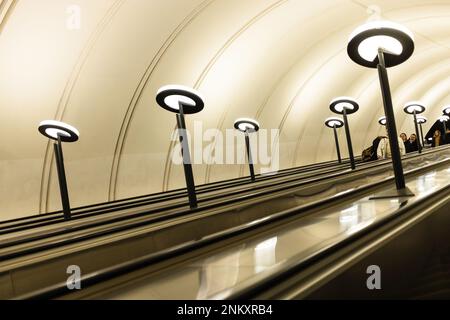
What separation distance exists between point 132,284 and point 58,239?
2093 millimetres

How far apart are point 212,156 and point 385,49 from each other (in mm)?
10069

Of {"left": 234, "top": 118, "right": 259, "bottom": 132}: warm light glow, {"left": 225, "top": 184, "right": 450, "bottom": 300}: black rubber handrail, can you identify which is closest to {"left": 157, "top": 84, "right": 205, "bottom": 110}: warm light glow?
{"left": 225, "top": 184, "right": 450, "bottom": 300}: black rubber handrail

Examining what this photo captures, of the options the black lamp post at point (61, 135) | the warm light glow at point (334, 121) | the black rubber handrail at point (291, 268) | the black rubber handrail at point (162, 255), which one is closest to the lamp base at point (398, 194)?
the black rubber handrail at point (162, 255)

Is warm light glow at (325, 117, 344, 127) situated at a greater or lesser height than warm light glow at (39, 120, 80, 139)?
greater

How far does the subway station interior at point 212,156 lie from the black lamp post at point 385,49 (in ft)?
0.06

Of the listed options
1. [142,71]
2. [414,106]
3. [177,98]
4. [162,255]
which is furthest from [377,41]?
[414,106]

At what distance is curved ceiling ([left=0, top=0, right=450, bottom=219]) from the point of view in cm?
799

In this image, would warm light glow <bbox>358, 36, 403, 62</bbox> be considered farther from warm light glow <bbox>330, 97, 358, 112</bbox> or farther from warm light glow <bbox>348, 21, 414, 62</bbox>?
warm light glow <bbox>330, 97, 358, 112</bbox>

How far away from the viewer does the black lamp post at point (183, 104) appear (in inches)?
213

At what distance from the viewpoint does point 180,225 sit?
4285 millimetres

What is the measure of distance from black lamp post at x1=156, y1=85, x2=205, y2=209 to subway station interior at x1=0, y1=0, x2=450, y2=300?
1.0 inches

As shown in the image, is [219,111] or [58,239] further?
[219,111]
